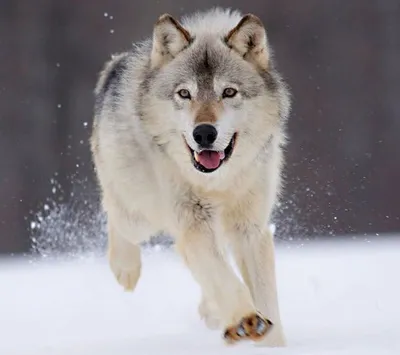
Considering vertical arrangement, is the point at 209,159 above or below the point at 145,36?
above

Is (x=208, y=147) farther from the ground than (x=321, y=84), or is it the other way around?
(x=208, y=147)

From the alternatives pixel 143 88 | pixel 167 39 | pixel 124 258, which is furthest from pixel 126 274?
pixel 167 39

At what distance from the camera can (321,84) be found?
729 inches

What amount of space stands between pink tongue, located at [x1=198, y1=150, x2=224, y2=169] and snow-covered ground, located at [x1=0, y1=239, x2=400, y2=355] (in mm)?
845

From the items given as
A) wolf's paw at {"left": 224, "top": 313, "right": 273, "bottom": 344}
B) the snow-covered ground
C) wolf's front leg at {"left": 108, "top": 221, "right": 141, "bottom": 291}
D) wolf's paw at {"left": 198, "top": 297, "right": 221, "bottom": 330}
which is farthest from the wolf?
wolf's front leg at {"left": 108, "top": 221, "right": 141, "bottom": 291}

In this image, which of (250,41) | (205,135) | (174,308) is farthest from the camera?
(174,308)

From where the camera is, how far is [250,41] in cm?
597

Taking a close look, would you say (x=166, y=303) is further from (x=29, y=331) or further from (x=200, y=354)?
(x=200, y=354)

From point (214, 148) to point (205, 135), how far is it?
104 millimetres

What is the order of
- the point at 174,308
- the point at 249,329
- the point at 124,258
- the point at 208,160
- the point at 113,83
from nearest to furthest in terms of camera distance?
1. the point at 249,329
2. the point at 208,160
3. the point at 113,83
4. the point at 124,258
5. the point at 174,308

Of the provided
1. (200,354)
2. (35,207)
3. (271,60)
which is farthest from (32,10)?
(200,354)

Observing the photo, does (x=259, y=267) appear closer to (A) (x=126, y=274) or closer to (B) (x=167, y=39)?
(B) (x=167, y=39)

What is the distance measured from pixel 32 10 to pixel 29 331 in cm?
1284

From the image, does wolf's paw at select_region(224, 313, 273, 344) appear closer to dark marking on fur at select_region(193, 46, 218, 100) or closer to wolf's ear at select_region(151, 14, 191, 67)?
dark marking on fur at select_region(193, 46, 218, 100)
